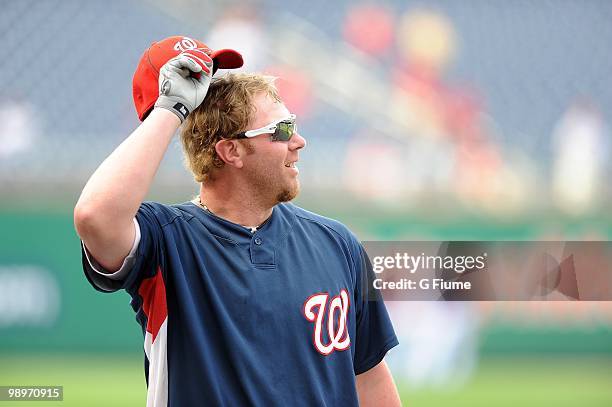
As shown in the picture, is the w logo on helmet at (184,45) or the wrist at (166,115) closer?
the wrist at (166,115)

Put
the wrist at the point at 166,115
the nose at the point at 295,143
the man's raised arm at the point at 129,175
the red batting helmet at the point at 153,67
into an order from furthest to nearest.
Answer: the nose at the point at 295,143 → the red batting helmet at the point at 153,67 → the wrist at the point at 166,115 → the man's raised arm at the point at 129,175

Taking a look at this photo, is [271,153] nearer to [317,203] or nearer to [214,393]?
[214,393]

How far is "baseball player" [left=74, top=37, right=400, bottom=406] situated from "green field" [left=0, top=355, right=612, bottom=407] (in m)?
1.72

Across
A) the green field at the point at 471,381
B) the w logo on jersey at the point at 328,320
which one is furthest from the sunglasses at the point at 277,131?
the green field at the point at 471,381

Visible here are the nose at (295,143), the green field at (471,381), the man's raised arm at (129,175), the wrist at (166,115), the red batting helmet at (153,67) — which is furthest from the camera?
the green field at (471,381)

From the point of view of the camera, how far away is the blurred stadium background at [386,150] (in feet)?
11.6

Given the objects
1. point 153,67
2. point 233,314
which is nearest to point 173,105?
point 153,67

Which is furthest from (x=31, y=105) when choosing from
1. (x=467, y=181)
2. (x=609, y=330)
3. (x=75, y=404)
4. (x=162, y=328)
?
(x=609, y=330)

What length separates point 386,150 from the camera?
11.8 feet

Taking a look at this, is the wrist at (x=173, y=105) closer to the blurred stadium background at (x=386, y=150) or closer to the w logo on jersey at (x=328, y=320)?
the w logo on jersey at (x=328, y=320)

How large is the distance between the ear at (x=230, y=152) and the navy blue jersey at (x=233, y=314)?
138 millimetres

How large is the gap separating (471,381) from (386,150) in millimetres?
1106

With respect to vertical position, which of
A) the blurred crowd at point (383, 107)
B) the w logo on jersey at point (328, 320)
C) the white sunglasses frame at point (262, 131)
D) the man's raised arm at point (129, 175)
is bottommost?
the w logo on jersey at point (328, 320)

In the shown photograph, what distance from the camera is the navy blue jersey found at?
1688mm
